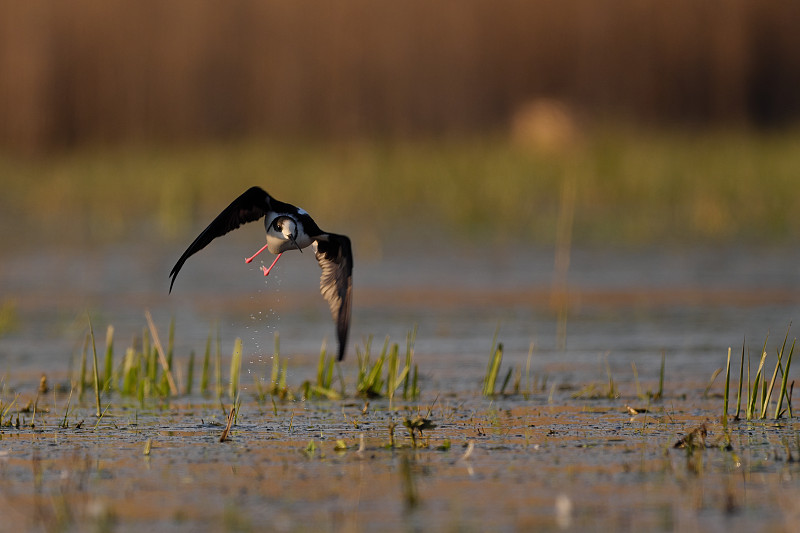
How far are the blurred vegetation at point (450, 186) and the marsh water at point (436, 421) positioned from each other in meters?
2.08

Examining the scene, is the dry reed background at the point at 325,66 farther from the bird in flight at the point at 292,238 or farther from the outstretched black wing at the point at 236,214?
the outstretched black wing at the point at 236,214

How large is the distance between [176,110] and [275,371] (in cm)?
1319

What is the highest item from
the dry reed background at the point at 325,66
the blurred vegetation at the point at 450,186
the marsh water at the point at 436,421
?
the dry reed background at the point at 325,66

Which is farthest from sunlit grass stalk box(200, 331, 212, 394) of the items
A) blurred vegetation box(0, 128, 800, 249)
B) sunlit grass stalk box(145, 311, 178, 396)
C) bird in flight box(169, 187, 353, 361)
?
blurred vegetation box(0, 128, 800, 249)

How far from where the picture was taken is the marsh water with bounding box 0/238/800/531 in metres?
4.28

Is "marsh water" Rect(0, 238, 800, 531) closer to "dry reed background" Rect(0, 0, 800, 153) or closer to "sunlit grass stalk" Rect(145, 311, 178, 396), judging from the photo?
"sunlit grass stalk" Rect(145, 311, 178, 396)

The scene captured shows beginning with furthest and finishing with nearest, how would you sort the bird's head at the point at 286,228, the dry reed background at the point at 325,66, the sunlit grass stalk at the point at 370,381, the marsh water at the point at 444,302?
the dry reed background at the point at 325,66 < the marsh water at the point at 444,302 < the sunlit grass stalk at the point at 370,381 < the bird's head at the point at 286,228

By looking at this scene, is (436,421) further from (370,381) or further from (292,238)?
(292,238)

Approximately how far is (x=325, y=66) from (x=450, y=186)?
4291 millimetres

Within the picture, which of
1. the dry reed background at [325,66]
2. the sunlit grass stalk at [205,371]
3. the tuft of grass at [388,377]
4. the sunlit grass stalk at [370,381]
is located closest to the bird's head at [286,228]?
the tuft of grass at [388,377]

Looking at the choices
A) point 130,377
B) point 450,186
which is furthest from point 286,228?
point 450,186

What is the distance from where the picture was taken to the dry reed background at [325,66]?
19.3 m

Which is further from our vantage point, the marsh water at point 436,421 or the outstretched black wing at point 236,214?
the outstretched black wing at point 236,214

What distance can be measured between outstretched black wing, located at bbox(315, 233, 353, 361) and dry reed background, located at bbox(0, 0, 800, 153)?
1300 centimetres
